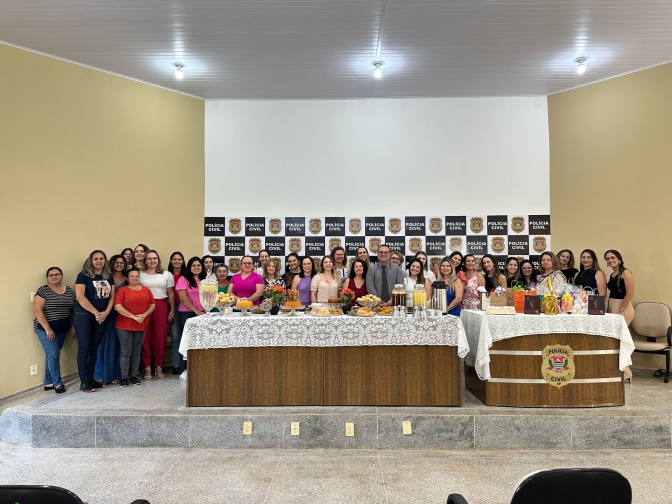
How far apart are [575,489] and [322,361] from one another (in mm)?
2928

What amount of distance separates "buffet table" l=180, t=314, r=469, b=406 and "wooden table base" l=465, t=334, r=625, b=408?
45cm

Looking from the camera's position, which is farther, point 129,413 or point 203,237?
point 203,237

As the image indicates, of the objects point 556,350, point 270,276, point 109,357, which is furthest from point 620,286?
point 109,357

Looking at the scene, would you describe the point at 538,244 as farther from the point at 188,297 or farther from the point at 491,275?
the point at 188,297

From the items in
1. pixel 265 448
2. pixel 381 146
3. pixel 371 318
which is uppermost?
pixel 381 146

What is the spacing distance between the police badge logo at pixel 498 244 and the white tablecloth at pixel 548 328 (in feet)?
9.14

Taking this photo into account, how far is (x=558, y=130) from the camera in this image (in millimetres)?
6875

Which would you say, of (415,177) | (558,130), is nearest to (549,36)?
(558,130)

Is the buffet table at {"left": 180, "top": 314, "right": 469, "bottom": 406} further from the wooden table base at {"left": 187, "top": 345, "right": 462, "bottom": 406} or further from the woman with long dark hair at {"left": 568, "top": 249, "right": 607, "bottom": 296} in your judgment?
the woman with long dark hair at {"left": 568, "top": 249, "right": 607, "bottom": 296}

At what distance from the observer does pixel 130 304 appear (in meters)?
5.20

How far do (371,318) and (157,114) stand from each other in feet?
15.4

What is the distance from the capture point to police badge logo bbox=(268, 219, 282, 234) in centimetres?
701

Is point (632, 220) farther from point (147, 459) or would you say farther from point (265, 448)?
point (147, 459)

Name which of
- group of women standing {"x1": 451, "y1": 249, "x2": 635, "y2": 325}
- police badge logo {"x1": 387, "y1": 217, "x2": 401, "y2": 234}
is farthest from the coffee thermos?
police badge logo {"x1": 387, "y1": 217, "x2": 401, "y2": 234}
